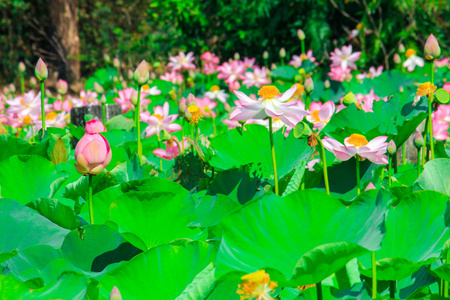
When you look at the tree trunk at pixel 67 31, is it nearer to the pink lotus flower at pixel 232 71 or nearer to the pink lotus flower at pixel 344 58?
the pink lotus flower at pixel 232 71

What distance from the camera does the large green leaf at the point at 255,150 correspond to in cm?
Answer: 93

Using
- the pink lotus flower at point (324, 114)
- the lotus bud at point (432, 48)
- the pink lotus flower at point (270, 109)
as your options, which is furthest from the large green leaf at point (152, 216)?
Answer: the lotus bud at point (432, 48)

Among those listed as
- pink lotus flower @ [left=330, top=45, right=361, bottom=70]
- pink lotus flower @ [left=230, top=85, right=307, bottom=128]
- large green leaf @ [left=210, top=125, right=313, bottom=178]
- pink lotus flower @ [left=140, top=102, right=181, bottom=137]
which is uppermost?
pink lotus flower @ [left=230, top=85, right=307, bottom=128]

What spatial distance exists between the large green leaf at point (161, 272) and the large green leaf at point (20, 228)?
186mm

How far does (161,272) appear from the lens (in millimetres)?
589

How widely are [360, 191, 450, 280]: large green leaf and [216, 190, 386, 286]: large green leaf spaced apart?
0.05 meters

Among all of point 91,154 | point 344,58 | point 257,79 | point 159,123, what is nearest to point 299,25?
point 344,58

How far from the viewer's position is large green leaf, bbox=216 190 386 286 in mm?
559

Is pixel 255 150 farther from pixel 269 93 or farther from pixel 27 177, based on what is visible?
pixel 27 177

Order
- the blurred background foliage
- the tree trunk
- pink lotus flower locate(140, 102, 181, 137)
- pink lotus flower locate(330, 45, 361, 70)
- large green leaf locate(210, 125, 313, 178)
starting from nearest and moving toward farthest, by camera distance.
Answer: large green leaf locate(210, 125, 313, 178) → pink lotus flower locate(140, 102, 181, 137) → pink lotus flower locate(330, 45, 361, 70) → the blurred background foliage → the tree trunk

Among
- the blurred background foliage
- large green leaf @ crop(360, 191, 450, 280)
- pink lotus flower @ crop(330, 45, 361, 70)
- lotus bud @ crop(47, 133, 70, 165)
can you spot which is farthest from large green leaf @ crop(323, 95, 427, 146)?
the blurred background foliage

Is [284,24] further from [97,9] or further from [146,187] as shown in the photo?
[97,9]

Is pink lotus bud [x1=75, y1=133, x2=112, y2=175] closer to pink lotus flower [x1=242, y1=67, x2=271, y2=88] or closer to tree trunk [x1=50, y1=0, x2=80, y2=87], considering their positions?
pink lotus flower [x1=242, y1=67, x2=271, y2=88]

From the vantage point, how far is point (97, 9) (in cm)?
957
